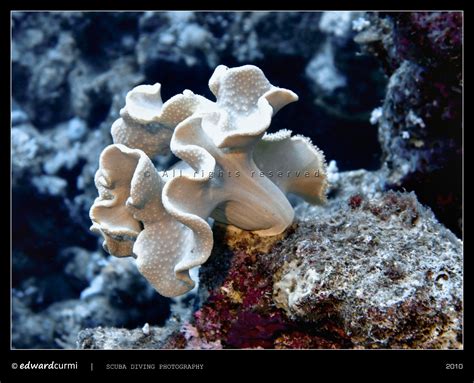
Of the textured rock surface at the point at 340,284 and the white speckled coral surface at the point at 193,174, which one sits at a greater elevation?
the white speckled coral surface at the point at 193,174

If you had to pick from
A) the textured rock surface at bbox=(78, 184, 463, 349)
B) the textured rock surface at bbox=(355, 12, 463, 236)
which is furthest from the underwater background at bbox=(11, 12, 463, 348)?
the textured rock surface at bbox=(78, 184, 463, 349)

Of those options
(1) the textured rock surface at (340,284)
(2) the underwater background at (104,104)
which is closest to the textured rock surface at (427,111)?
(2) the underwater background at (104,104)

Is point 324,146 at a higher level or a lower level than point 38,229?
higher

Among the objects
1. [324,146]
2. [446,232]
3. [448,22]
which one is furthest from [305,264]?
[324,146]

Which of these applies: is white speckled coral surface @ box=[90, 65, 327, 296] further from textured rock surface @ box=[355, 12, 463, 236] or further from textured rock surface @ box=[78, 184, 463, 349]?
textured rock surface @ box=[355, 12, 463, 236]

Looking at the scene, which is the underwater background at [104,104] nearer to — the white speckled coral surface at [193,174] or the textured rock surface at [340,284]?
the textured rock surface at [340,284]

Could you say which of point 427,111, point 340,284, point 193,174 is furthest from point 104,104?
point 340,284
